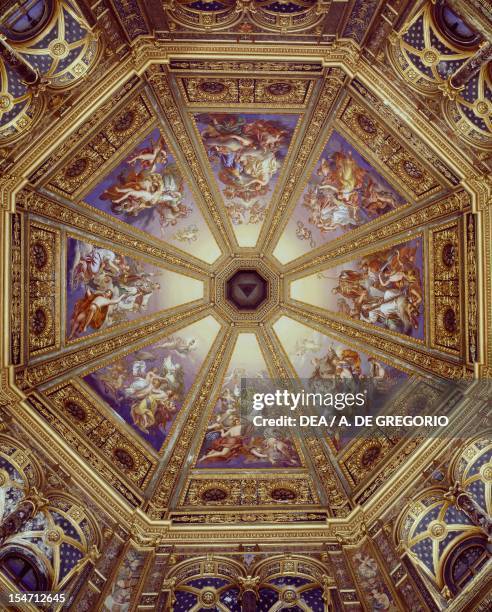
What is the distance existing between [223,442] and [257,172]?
22.2 ft

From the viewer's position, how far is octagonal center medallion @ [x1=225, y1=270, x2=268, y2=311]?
17.3 meters

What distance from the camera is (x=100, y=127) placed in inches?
512

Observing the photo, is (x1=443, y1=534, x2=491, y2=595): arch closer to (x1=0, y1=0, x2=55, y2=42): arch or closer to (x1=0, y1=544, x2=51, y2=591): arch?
(x1=0, y1=544, x2=51, y2=591): arch

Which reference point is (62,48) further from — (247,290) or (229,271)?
(247,290)

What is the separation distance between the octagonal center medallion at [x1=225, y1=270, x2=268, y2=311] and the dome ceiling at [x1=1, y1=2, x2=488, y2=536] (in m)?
0.05

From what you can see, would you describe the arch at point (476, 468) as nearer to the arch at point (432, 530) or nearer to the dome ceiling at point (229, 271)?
the arch at point (432, 530)

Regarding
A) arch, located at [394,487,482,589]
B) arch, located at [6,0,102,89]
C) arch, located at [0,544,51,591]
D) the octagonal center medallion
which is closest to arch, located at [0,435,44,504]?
arch, located at [0,544,51,591]

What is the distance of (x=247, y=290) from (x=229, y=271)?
2.35 feet

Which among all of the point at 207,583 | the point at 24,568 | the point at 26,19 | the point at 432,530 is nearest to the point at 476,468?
the point at 432,530

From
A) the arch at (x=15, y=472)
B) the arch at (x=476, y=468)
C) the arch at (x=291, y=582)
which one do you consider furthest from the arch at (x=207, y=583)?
the arch at (x=476, y=468)

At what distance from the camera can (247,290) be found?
17.3 m

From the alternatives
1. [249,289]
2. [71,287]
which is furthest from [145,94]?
[249,289]

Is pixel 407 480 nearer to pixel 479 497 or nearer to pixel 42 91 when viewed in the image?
pixel 479 497

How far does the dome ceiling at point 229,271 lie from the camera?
13023 mm
